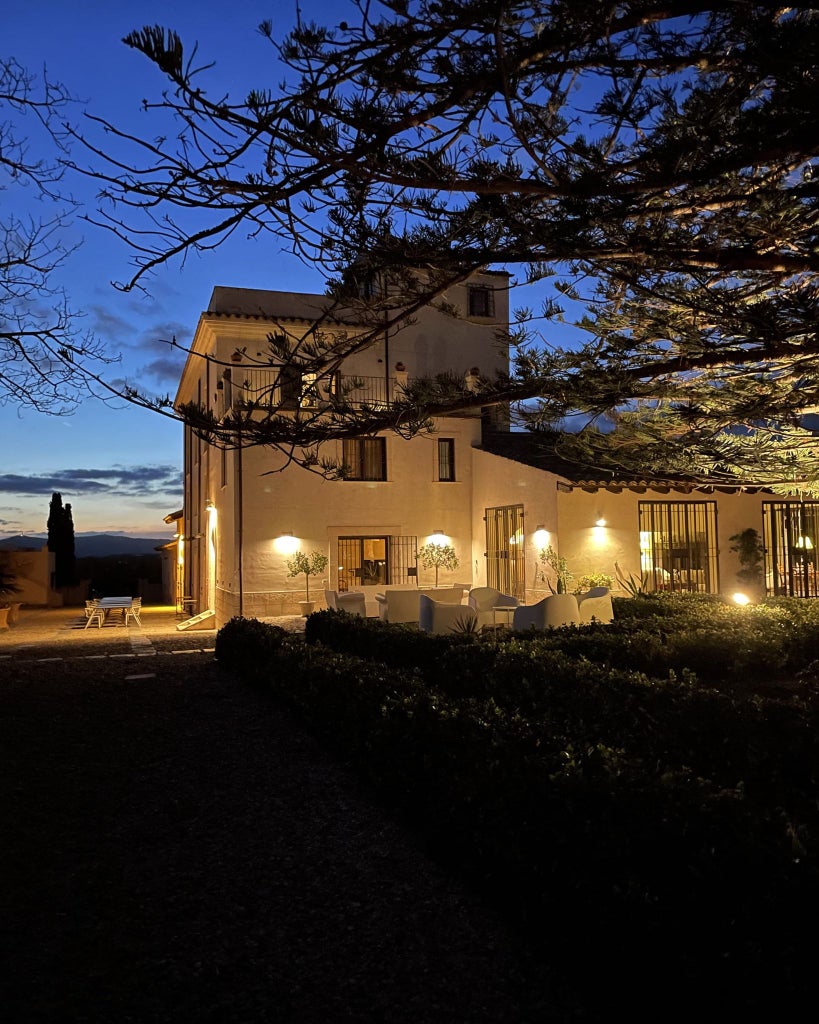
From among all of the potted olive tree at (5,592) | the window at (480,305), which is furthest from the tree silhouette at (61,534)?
the window at (480,305)

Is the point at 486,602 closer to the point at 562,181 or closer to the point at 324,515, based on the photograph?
the point at 324,515

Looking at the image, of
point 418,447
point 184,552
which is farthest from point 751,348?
point 184,552

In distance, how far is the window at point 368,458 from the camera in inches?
700

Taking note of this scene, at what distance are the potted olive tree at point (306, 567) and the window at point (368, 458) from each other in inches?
82.8

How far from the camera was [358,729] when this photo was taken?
18.3 feet

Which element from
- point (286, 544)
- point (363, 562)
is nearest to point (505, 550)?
point (363, 562)

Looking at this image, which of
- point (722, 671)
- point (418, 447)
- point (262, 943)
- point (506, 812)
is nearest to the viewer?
point (262, 943)

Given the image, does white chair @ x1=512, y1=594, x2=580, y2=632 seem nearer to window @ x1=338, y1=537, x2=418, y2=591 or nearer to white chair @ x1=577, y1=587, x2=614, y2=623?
white chair @ x1=577, y1=587, x2=614, y2=623

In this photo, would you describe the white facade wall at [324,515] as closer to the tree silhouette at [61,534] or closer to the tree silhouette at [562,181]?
the tree silhouette at [562,181]

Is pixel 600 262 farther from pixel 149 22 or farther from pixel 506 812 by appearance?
pixel 506 812

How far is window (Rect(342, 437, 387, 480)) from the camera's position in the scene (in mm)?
17781

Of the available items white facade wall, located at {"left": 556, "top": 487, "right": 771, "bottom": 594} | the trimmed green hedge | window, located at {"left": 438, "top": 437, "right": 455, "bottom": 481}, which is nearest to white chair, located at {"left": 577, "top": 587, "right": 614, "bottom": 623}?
white facade wall, located at {"left": 556, "top": 487, "right": 771, "bottom": 594}

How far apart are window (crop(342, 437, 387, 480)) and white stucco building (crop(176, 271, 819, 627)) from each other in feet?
0.11

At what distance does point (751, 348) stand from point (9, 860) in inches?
204
